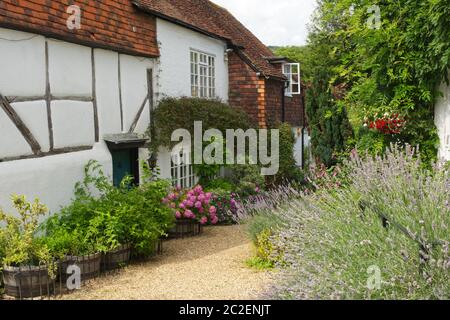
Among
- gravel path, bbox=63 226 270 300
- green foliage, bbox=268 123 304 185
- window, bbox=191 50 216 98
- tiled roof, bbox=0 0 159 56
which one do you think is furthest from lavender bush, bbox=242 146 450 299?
green foliage, bbox=268 123 304 185

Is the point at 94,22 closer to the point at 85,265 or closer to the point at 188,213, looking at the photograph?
the point at 188,213

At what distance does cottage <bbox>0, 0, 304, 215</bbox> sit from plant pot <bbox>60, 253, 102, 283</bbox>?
1.24 m

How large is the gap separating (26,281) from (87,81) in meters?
3.96

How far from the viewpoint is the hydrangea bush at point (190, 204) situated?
30.7ft

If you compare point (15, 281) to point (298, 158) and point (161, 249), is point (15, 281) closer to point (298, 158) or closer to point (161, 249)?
point (161, 249)

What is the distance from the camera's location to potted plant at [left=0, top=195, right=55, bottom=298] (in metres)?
5.81

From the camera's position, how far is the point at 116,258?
712 cm

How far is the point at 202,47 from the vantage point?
12922mm

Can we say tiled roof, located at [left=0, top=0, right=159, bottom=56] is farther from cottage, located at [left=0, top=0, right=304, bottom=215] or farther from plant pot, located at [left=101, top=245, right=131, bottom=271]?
plant pot, located at [left=101, top=245, right=131, bottom=271]

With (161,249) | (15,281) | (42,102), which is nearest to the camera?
(15,281)

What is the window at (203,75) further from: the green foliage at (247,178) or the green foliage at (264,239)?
the green foliage at (264,239)
